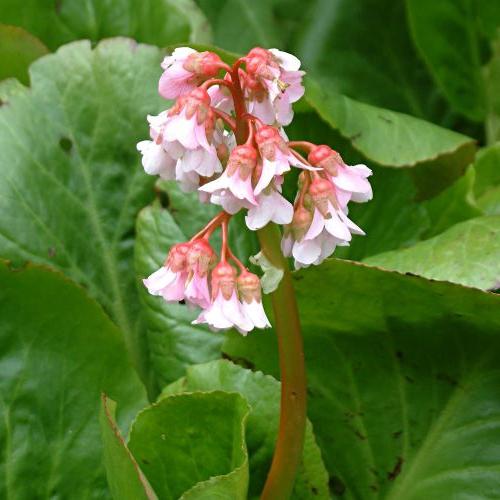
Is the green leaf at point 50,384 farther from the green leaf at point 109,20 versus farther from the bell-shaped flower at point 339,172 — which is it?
the green leaf at point 109,20

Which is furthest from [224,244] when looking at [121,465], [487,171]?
[487,171]

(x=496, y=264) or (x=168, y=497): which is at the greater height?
(x=496, y=264)

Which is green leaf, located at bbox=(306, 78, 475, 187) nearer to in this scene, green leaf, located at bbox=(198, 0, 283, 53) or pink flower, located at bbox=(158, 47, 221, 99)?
pink flower, located at bbox=(158, 47, 221, 99)

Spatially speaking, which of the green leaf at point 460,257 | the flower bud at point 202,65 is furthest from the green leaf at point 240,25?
the flower bud at point 202,65

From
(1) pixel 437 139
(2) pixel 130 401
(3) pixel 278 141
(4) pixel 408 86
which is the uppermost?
(3) pixel 278 141

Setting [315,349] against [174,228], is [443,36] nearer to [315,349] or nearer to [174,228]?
[174,228]

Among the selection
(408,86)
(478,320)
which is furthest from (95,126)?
(408,86)

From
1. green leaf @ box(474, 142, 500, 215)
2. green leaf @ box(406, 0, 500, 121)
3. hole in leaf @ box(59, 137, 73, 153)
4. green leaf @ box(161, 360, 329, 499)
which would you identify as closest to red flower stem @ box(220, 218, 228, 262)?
green leaf @ box(161, 360, 329, 499)
